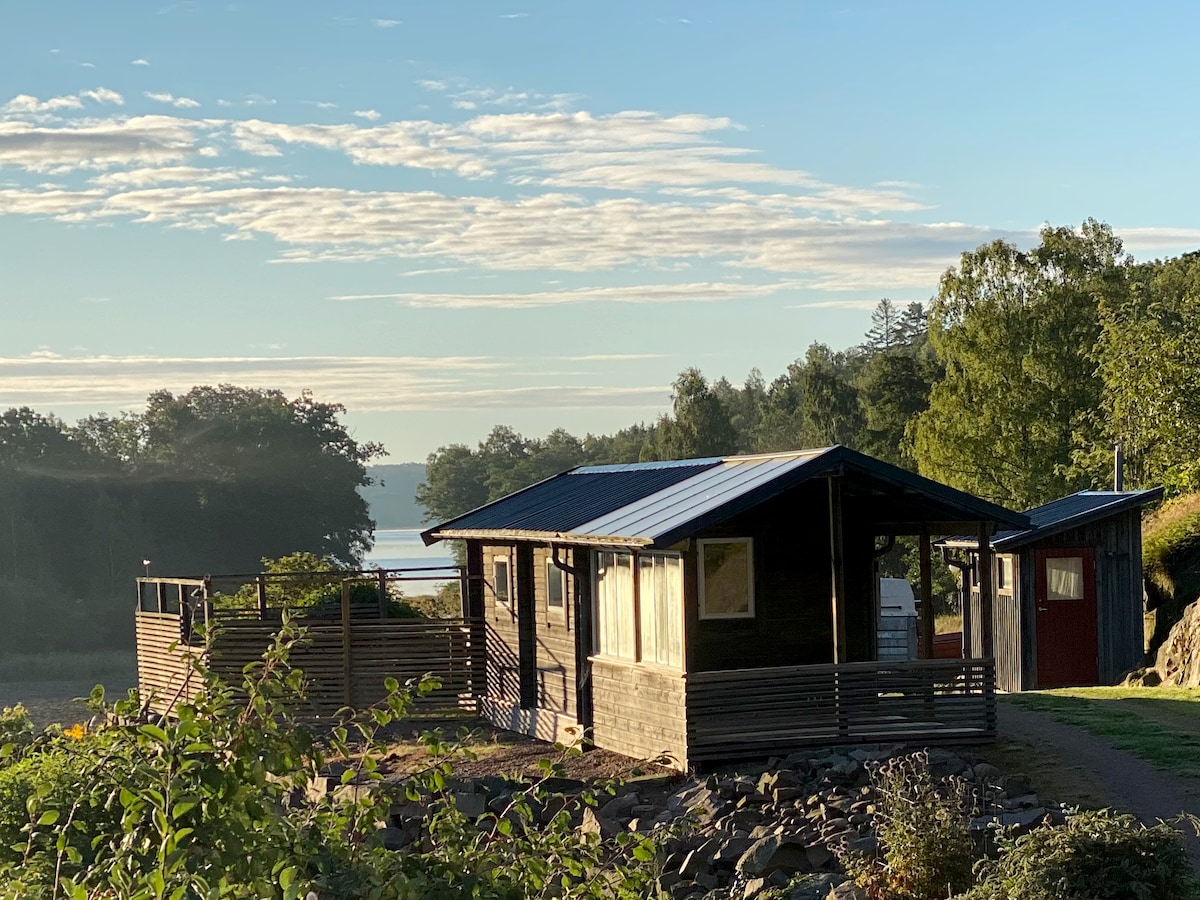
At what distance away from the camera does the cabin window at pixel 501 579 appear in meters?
23.3

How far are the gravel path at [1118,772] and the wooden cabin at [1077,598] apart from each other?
641 cm

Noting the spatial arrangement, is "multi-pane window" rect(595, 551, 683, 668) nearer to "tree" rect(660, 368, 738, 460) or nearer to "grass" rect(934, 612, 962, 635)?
"grass" rect(934, 612, 962, 635)

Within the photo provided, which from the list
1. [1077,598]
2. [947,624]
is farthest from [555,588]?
[947,624]

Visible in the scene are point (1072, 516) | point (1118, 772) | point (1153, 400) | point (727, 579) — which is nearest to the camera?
point (1118, 772)

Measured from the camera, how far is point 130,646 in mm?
68875

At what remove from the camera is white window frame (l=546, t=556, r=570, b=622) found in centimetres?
2081

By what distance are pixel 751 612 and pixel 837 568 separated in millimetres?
1273

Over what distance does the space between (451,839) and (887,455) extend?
171ft

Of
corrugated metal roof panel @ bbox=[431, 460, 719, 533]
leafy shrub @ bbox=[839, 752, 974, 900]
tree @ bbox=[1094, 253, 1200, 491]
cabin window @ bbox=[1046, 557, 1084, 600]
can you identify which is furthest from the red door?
leafy shrub @ bbox=[839, 752, 974, 900]

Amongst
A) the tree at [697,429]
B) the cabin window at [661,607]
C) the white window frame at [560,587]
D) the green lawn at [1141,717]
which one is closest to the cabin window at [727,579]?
the cabin window at [661,607]

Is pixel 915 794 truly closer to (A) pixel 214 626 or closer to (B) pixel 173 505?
(A) pixel 214 626

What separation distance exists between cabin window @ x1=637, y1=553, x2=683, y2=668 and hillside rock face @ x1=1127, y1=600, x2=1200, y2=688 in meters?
9.76

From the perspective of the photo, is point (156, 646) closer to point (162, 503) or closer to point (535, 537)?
point (535, 537)

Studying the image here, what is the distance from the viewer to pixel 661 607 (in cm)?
1775
